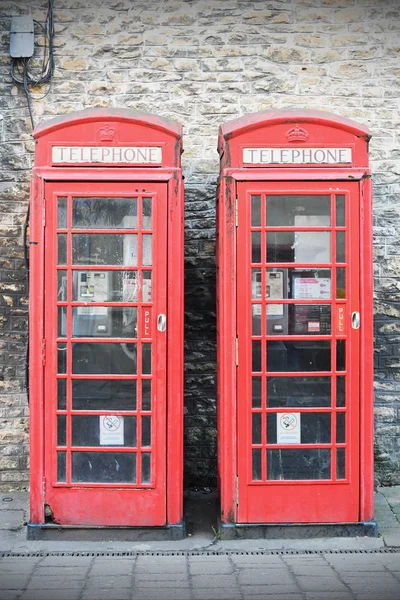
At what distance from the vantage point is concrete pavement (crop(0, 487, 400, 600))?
4.06m

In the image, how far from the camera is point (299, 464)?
195 inches

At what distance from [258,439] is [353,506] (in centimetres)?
84

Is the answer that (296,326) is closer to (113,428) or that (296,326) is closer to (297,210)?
(297,210)

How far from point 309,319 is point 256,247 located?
0.65m

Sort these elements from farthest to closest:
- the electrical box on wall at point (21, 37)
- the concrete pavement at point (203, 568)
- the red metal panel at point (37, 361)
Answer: the electrical box on wall at point (21, 37) → the red metal panel at point (37, 361) → the concrete pavement at point (203, 568)

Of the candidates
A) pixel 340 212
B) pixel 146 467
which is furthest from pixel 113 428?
pixel 340 212

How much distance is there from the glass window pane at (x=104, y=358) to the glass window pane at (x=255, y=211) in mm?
1246

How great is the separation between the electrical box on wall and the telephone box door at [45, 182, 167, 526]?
213cm

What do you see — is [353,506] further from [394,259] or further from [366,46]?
[366,46]

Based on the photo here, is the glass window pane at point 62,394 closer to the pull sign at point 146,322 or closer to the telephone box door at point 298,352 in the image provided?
the pull sign at point 146,322

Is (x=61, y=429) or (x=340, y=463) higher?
(x=61, y=429)

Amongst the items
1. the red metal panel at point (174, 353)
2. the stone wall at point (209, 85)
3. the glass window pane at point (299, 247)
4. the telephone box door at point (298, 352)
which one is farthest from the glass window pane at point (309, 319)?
the stone wall at point (209, 85)

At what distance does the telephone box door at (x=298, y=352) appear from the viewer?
194 inches

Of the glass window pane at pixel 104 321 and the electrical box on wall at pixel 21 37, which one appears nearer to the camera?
the glass window pane at pixel 104 321
